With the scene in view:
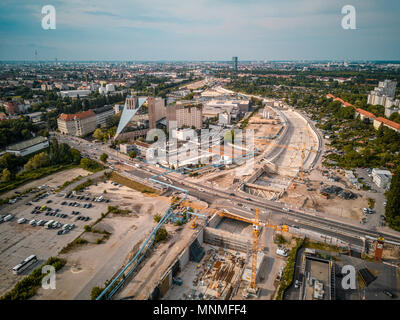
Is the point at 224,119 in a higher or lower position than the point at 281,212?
higher

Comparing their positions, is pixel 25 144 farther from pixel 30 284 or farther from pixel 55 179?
pixel 30 284

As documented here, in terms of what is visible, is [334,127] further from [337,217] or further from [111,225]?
[111,225]

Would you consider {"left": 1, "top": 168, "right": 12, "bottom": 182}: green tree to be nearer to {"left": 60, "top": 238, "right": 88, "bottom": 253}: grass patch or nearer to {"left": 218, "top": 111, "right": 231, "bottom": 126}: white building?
{"left": 60, "top": 238, "right": 88, "bottom": 253}: grass patch

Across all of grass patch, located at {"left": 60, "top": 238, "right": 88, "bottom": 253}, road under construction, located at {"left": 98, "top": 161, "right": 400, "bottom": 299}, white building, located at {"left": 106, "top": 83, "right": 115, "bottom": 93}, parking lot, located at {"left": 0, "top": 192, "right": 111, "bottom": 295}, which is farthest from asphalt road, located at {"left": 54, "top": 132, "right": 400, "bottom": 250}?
white building, located at {"left": 106, "top": 83, "right": 115, "bottom": 93}

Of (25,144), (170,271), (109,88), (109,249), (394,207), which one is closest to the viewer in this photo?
(170,271)

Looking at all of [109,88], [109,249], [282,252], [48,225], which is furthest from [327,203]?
[109,88]
